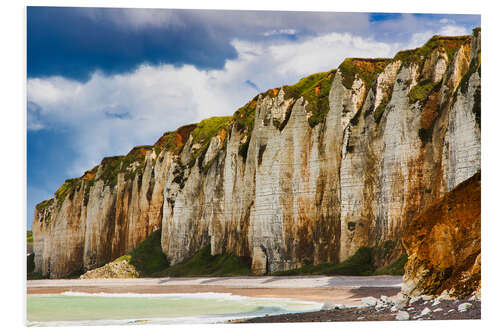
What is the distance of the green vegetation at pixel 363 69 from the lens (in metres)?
20.9

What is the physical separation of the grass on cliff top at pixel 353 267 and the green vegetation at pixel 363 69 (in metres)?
5.69

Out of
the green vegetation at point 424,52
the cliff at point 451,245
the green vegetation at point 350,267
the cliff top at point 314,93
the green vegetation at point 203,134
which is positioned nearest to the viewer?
the cliff at point 451,245

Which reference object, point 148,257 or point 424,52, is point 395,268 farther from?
point 148,257

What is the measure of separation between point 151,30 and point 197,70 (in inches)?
57.7

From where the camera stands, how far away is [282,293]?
13562 mm

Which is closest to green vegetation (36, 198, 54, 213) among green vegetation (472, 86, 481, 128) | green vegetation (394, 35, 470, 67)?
green vegetation (472, 86, 481, 128)

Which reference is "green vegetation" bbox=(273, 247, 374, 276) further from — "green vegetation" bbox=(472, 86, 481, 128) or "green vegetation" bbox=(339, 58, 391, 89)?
"green vegetation" bbox=(339, 58, 391, 89)

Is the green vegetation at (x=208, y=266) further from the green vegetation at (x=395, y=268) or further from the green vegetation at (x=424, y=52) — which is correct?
the green vegetation at (x=424, y=52)

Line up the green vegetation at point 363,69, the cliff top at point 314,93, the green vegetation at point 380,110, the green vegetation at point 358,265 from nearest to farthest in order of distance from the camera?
the cliff top at point 314,93 < the green vegetation at point 358,265 < the green vegetation at point 363,69 < the green vegetation at point 380,110

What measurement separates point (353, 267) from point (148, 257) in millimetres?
14928

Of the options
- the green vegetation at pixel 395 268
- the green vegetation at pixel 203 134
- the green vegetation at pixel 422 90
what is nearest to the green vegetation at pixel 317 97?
the green vegetation at pixel 422 90
